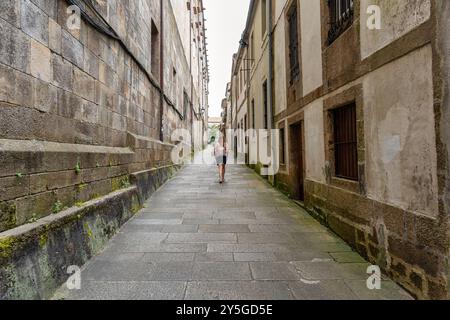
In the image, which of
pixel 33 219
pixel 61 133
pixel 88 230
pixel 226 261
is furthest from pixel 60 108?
pixel 226 261

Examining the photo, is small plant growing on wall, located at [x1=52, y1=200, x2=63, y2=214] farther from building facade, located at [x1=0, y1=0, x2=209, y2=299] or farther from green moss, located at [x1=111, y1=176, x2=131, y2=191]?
green moss, located at [x1=111, y1=176, x2=131, y2=191]

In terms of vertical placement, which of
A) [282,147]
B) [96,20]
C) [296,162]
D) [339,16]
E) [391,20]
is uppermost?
[339,16]

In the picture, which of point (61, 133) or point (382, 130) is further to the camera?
point (61, 133)

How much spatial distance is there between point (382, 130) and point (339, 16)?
7.67 ft

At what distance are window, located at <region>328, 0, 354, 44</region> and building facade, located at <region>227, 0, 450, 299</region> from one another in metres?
0.02

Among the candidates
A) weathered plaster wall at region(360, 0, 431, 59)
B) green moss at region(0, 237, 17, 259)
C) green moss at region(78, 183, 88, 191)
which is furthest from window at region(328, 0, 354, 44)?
green moss at region(0, 237, 17, 259)

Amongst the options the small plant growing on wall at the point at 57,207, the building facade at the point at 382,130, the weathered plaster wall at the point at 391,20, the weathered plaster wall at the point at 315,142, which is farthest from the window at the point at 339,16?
the small plant growing on wall at the point at 57,207

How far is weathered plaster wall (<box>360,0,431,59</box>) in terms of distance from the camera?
8.00ft

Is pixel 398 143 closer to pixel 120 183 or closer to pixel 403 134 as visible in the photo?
pixel 403 134

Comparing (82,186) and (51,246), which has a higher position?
(82,186)

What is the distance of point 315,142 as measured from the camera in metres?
5.23

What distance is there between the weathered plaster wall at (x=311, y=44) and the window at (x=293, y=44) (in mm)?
679

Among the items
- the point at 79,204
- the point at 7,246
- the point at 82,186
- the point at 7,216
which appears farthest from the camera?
the point at 82,186

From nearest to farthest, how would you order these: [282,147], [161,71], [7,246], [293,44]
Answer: [7,246]
[293,44]
[282,147]
[161,71]
